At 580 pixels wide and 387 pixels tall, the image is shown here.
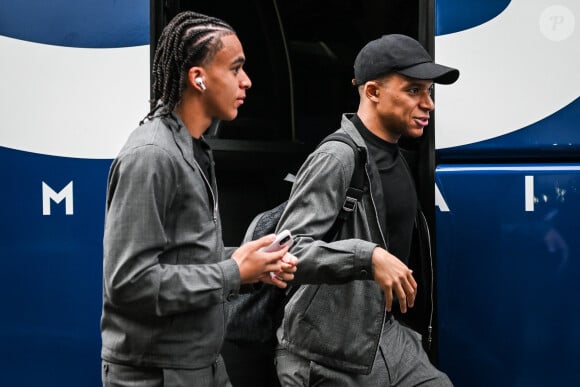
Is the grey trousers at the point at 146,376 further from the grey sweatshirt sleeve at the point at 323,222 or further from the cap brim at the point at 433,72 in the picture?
the cap brim at the point at 433,72

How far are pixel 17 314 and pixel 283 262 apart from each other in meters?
1.35

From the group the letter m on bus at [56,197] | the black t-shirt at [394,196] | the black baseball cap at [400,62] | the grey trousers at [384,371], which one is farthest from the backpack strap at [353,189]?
the letter m on bus at [56,197]

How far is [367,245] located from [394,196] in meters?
0.38

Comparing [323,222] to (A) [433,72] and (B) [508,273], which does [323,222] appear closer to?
(A) [433,72]

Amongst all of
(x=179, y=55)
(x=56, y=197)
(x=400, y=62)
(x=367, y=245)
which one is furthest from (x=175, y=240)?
(x=56, y=197)

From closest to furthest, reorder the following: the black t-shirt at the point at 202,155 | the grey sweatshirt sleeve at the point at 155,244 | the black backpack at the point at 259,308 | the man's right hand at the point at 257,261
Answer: the grey sweatshirt sleeve at the point at 155,244 → the man's right hand at the point at 257,261 → the black t-shirt at the point at 202,155 → the black backpack at the point at 259,308

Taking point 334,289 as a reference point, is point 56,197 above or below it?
above

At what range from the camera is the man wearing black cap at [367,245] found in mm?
2168

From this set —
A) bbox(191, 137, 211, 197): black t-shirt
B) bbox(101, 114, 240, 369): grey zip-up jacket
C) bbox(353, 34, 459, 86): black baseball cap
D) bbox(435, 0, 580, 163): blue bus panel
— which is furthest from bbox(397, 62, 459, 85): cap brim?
bbox(101, 114, 240, 369): grey zip-up jacket

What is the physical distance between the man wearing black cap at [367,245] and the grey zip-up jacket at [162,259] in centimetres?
38

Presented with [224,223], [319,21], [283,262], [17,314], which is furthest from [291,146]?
[283,262]

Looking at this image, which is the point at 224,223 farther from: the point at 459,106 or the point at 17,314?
the point at 459,106

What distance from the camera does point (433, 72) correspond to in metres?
2.40

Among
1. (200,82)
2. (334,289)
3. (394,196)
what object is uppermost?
(200,82)
